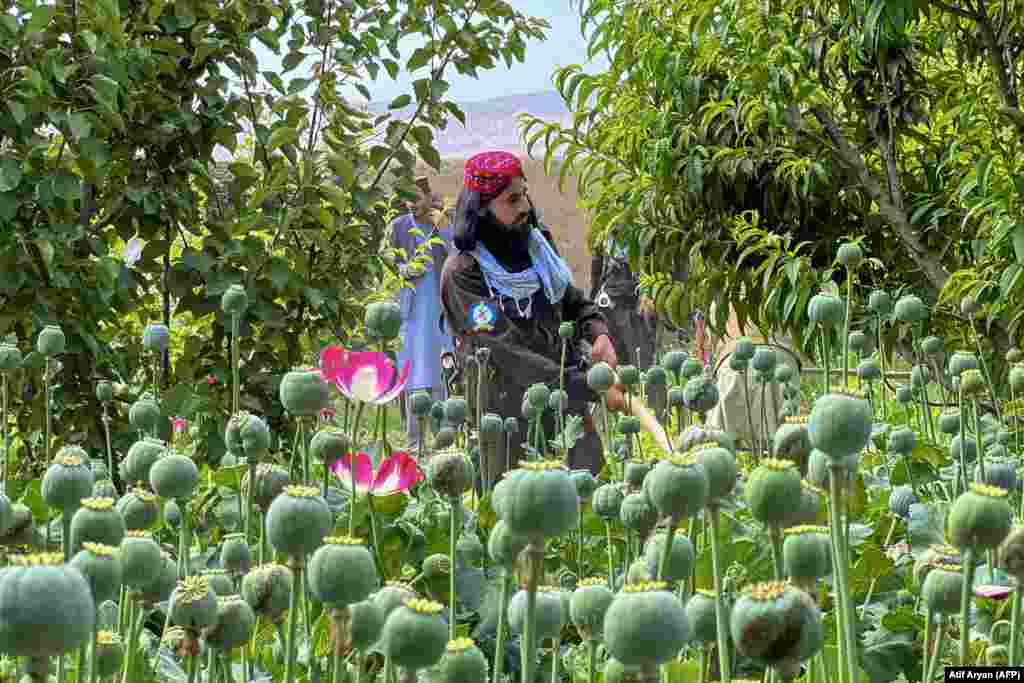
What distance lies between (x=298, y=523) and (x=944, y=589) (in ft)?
1.36

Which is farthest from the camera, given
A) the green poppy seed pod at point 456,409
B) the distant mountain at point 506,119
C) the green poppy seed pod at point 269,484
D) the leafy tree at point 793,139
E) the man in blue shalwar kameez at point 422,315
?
the distant mountain at point 506,119

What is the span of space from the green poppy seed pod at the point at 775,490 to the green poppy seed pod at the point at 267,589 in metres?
0.34

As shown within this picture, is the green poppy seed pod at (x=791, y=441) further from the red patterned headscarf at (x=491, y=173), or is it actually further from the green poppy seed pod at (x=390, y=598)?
the red patterned headscarf at (x=491, y=173)

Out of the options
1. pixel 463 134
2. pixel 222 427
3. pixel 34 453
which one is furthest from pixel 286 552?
pixel 463 134

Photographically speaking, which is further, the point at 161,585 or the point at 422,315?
the point at 422,315

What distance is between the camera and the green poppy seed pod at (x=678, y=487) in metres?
0.75

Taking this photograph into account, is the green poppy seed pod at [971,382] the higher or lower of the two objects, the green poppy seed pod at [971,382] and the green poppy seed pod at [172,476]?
the higher

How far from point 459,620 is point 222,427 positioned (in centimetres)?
121

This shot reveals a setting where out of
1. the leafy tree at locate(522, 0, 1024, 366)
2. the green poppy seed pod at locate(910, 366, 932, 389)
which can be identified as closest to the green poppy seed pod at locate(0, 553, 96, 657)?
the green poppy seed pod at locate(910, 366, 932, 389)

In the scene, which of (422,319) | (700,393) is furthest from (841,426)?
(422,319)

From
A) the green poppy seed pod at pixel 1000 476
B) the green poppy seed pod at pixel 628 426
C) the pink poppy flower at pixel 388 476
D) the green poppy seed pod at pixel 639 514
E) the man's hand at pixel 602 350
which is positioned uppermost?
the man's hand at pixel 602 350

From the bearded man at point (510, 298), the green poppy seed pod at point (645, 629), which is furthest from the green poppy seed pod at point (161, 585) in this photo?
the bearded man at point (510, 298)

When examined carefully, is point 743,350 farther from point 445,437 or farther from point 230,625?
point 230,625

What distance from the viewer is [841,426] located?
0.74 m
